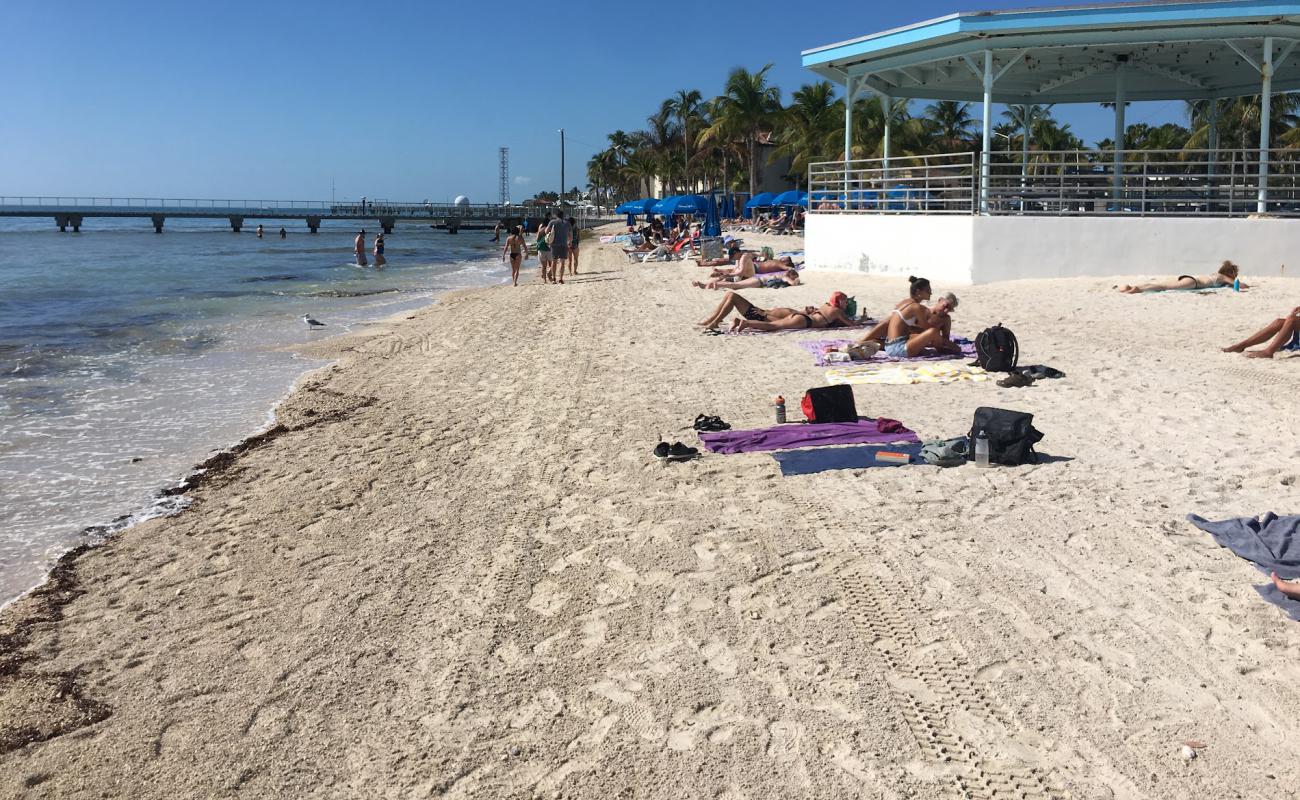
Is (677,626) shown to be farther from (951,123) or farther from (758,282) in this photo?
(951,123)

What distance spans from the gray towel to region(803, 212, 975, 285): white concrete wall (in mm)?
11957

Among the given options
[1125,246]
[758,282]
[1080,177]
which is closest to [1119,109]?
[1080,177]

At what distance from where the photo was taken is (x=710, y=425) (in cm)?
691

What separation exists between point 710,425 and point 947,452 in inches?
68.2

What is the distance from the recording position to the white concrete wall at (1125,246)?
14.7 meters

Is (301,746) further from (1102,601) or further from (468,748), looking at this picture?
(1102,601)

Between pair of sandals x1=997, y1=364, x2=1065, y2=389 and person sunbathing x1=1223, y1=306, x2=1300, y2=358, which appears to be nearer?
pair of sandals x1=997, y1=364, x2=1065, y2=389

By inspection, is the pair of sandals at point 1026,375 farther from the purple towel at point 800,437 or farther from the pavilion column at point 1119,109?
the pavilion column at point 1119,109

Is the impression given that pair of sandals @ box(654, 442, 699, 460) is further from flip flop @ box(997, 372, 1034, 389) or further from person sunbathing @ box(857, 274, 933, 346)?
person sunbathing @ box(857, 274, 933, 346)

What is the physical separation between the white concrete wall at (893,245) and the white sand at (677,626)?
9135 millimetres

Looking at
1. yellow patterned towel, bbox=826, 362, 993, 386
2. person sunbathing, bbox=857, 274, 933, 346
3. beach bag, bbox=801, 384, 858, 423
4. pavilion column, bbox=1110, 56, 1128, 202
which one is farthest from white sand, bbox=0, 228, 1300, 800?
pavilion column, bbox=1110, 56, 1128, 202

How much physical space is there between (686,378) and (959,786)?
6385 mm

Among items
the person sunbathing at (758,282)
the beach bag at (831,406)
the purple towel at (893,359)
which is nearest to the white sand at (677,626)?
the beach bag at (831,406)

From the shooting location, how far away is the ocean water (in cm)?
616
